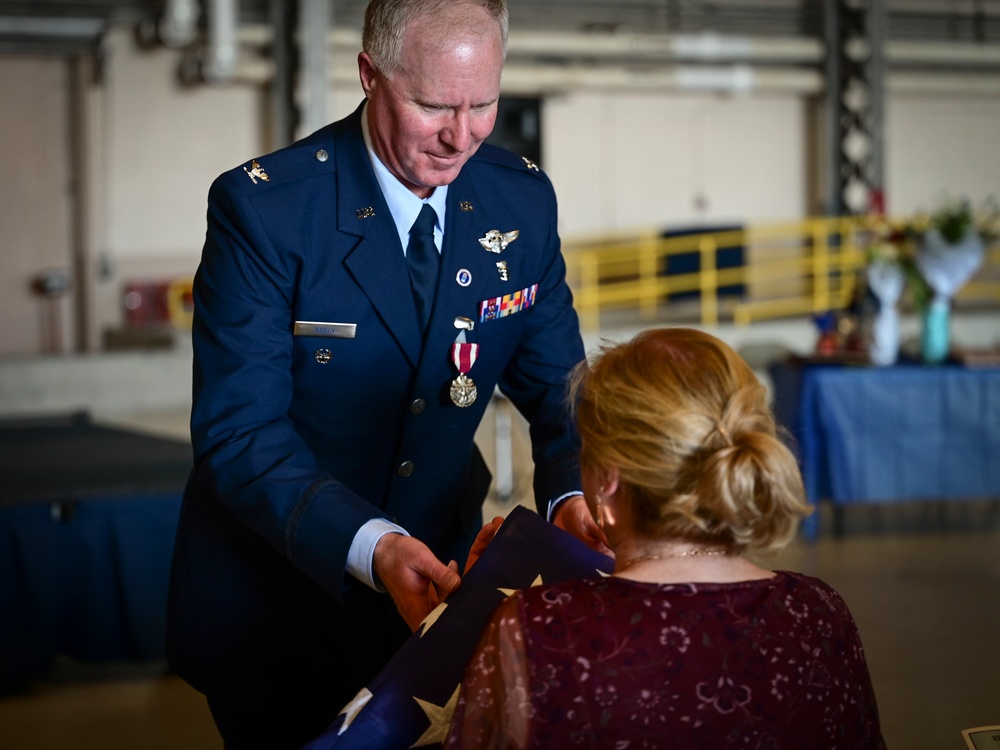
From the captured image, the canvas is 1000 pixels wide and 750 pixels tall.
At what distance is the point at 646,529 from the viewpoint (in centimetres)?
131

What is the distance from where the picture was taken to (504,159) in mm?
1974

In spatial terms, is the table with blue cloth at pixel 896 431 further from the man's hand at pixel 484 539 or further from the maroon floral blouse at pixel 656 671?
the maroon floral blouse at pixel 656 671

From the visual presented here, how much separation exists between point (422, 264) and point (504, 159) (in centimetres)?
29

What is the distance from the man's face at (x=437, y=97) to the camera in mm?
1537

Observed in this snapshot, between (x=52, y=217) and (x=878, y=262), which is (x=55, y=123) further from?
(x=878, y=262)

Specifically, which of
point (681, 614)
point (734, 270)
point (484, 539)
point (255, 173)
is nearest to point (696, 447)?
point (681, 614)

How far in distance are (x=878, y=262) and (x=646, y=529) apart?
188 inches

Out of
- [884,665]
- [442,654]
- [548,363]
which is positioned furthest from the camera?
[884,665]

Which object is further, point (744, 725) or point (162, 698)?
point (162, 698)

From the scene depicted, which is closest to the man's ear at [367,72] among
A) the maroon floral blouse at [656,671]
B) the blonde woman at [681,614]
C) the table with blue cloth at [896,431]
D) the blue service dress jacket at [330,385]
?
the blue service dress jacket at [330,385]

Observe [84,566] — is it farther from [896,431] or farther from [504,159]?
[896,431]

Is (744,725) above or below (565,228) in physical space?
below

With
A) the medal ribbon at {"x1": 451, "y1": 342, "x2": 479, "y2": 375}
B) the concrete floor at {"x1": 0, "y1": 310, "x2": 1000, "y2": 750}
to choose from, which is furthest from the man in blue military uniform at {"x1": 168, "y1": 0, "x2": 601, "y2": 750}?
the concrete floor at {"x1": 0, "y1": 310, "x2": 1000, "y2": 750}

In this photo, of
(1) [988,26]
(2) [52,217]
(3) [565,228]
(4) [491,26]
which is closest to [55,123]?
(2) [52,217]
